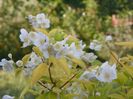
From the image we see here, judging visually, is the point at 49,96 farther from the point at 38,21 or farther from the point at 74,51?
the point at 38,21

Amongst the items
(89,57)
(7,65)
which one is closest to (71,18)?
(89,57)

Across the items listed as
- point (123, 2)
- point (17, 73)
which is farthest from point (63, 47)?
point (123, 2)

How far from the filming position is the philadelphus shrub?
160 centimetres

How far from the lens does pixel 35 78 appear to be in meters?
1.58

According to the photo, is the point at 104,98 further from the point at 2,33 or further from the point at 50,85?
the point at 2,33

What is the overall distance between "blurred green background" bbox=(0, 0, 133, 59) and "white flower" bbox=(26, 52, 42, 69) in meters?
6.79

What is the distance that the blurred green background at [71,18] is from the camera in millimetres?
9250

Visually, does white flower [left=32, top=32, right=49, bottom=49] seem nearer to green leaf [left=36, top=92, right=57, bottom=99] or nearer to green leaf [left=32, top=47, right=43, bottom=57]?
green leaf [left=32, top=47, right=43, bottom=57]

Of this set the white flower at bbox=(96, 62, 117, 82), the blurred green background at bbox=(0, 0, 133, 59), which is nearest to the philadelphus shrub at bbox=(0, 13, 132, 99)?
the white flower at bbox=(96, 62, 117, 82)

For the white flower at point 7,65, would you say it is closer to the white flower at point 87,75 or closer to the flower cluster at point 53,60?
the flower cluster at point 53,60

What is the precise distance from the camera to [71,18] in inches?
399

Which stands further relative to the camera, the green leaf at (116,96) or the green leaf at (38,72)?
the green leaf at (116,96)

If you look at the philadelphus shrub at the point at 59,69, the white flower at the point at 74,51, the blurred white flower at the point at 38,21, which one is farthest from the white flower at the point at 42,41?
the blurred white flower at the point at 38,21

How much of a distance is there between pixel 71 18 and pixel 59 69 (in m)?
8.48
